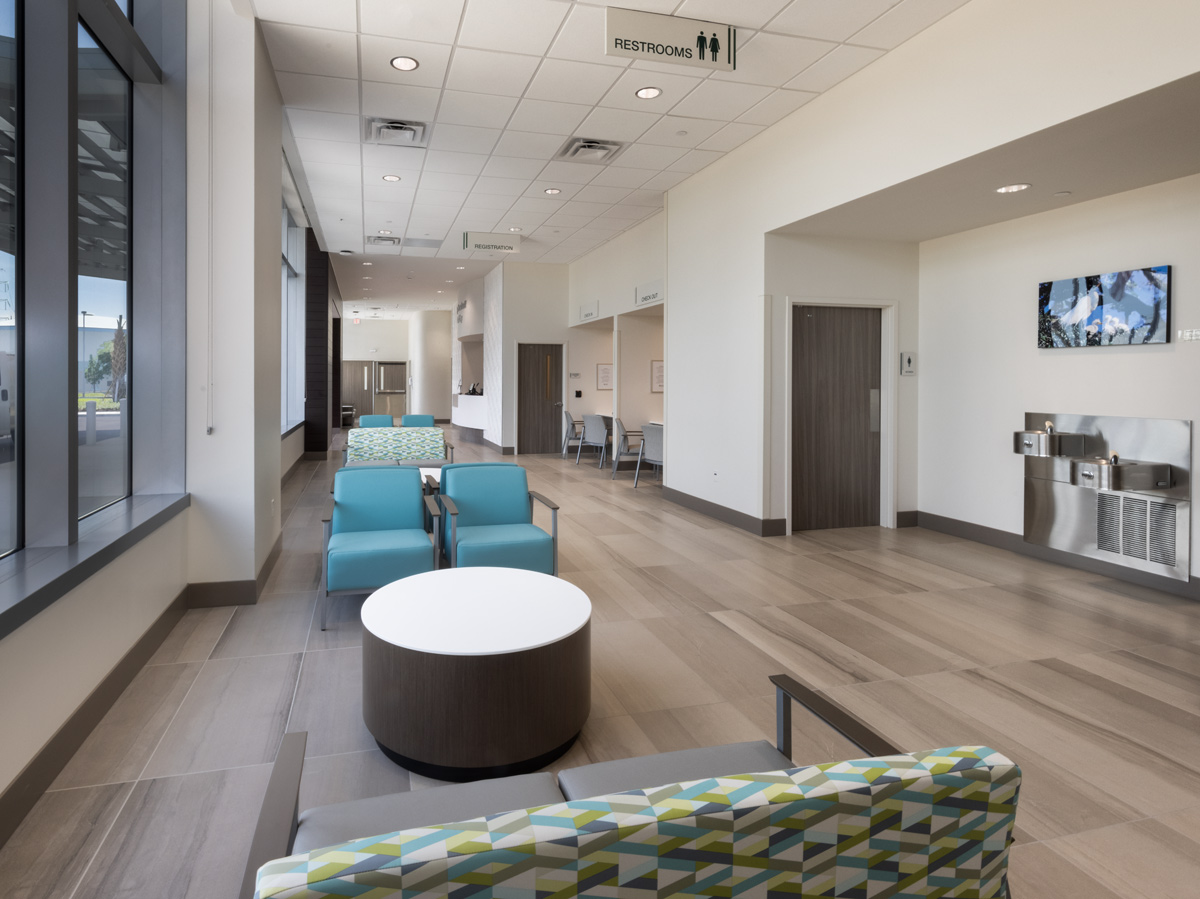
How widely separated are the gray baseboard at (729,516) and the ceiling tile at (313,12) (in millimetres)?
4767

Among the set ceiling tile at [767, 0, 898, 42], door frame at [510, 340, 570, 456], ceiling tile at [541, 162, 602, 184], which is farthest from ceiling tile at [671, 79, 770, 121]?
door frame at [510, 340, 570, 456]

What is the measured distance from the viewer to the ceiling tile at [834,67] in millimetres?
4793

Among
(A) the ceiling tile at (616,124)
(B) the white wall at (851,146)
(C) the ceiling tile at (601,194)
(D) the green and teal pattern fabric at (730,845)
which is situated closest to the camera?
(D) the green and teal pattern fabric at (730,845)

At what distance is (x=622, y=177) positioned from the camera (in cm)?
766

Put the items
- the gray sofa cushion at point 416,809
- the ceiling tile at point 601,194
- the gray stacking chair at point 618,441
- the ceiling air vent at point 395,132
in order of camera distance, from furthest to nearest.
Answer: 1. the gray stacking chair at point 618,441
2. the ceiling tile at point 601,194
3. the ceiling air vent at point 395,132
4. the gray sofa cushion at point 416,809

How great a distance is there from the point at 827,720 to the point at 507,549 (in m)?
2.74

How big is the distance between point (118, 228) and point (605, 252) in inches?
328

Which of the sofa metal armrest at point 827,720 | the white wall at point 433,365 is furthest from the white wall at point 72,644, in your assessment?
the white wall at point 433,365

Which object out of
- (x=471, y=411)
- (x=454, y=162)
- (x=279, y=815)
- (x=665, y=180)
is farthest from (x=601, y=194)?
(x=471, y=411)

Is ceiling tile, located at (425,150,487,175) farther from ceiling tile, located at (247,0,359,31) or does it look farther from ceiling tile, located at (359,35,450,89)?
ceiling tile, located at (247,0,359,31)

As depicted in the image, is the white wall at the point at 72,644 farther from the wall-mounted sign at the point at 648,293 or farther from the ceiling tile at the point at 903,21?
the wall-mounted sign at the point at 648,293

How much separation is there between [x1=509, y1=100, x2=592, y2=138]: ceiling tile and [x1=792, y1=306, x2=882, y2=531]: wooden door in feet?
8.08

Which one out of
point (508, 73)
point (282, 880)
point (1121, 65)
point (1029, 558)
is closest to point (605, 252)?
point (508, 73)

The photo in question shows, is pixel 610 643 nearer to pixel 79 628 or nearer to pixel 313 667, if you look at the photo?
pixel 313 667
